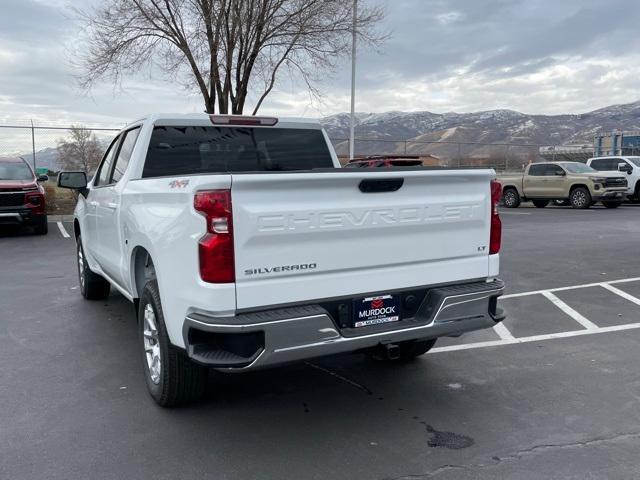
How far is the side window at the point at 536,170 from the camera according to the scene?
71.7ft

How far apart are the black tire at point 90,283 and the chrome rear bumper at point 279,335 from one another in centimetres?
421

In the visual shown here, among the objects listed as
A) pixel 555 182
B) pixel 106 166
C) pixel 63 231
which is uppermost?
pixel 106 166

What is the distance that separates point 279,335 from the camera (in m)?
3.17

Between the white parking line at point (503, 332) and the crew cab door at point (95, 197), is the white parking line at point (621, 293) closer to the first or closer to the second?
the white parking line at point (503, 332)

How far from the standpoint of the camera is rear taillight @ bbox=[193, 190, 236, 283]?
3.11 meters

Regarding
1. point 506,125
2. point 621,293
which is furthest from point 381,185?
point 506,125

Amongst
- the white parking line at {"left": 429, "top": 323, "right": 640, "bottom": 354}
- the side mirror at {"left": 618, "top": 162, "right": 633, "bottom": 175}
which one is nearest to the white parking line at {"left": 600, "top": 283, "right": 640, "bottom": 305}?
the white parking line at {"left": 429, "top": 323, "right": 640, "bottom": 354}

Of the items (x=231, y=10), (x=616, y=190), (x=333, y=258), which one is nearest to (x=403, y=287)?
(x=333, y=258)

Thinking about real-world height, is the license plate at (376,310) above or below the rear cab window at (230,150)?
below

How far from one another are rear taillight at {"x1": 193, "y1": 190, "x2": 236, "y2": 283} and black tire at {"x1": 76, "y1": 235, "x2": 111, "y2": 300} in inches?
170

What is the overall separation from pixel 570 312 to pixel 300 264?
14.1 ft

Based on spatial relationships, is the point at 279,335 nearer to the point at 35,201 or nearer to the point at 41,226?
the point at 35,201

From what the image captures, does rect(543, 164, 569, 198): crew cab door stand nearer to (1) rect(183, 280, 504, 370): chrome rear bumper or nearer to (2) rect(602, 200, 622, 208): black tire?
(2) rect(602, 200, 622, 208): black tire

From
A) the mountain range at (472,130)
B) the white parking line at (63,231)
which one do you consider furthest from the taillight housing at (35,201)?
the mountain range at (472,130)
